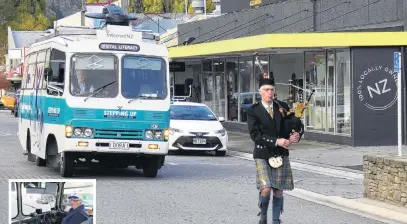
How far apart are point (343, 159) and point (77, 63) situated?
26.7ft

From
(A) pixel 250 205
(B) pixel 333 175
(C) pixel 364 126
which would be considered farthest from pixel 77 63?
(C) pixel 364 126

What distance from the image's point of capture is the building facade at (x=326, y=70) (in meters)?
24.1

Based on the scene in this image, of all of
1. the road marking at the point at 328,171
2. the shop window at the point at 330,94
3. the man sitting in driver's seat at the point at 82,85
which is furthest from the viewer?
the shop window at the point at 330,94

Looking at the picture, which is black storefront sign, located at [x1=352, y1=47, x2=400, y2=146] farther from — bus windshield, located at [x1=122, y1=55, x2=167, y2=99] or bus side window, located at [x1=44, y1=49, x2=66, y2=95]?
bus side window, located at [x1=44, y1=49, x2=66, y2=95]

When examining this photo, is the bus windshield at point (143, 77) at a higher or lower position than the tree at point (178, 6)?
lower

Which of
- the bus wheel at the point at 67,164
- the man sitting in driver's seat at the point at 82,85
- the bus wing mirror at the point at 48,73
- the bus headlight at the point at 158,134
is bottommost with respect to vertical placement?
the bus wheel at the point at 67,164

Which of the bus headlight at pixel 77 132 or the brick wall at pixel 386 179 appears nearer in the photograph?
the brick wall at pixel 386 179

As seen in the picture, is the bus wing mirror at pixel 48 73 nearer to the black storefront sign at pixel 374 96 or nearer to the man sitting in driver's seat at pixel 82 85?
the man sitting in driver's seat at pixel 82 85

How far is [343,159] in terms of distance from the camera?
20844 millimetres

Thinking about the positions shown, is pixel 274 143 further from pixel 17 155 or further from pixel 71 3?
pixel 71 3

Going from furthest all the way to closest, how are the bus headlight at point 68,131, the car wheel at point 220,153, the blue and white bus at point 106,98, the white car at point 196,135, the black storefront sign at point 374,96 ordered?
1. the black storefront sign at point 374,96
2. the car wheel at point 220,153
3. the white car at point 196,135
4. the blue and white bus at point 106,98
5. the bus headlight at point 68,131

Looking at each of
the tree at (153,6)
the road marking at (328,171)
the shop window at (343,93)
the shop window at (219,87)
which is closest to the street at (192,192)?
the road marking at (328,171)

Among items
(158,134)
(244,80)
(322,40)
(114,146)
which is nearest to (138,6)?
(244,80)

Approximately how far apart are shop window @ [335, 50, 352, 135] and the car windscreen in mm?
3949
